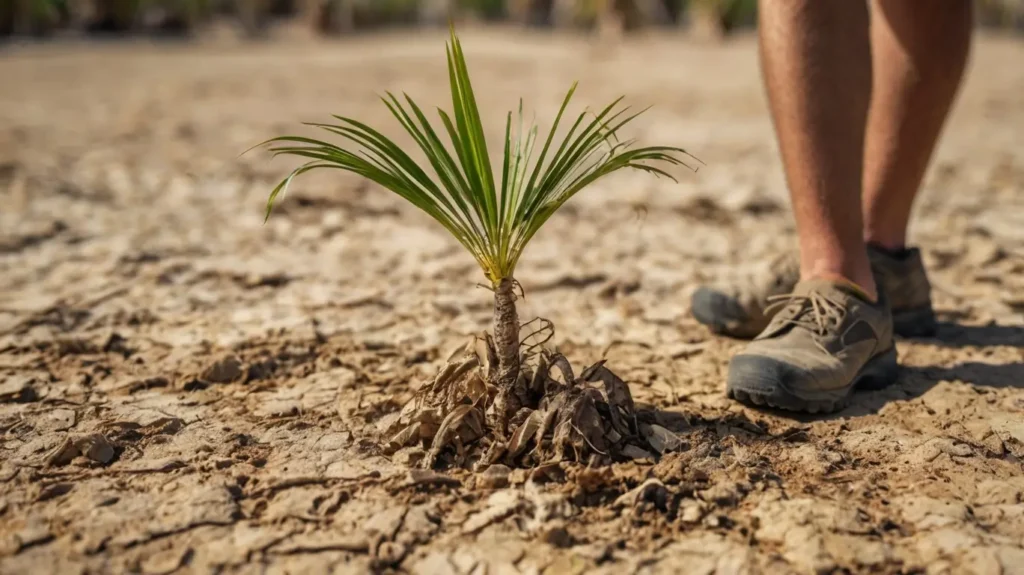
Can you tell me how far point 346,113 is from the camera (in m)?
5.28

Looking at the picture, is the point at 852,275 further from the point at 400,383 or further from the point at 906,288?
the point at 400,383

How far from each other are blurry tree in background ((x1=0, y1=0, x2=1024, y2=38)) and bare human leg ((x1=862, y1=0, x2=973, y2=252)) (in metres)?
6.79

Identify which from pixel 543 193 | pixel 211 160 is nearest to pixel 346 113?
pixel 211 160

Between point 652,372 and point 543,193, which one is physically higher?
point 543,193

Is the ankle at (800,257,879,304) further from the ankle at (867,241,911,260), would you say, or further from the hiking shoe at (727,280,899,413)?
the ankle at (867,241,911,260)

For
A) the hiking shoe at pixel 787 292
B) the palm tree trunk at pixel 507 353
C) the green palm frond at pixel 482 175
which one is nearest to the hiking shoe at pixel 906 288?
the hiking shoe at pixel 787 292

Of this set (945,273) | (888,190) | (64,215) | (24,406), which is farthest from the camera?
(64,215)

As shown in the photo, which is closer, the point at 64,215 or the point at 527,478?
the point at 527,478

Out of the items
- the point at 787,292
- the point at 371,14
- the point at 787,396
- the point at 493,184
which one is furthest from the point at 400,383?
the point at 371,14

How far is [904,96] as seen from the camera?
6.39ft

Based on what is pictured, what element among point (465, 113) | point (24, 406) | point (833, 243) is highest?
point (465, 113)

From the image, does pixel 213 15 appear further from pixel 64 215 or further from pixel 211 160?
pixel 64 215

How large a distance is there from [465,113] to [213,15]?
48.2 ft

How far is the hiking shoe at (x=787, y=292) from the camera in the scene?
77.2 inches
